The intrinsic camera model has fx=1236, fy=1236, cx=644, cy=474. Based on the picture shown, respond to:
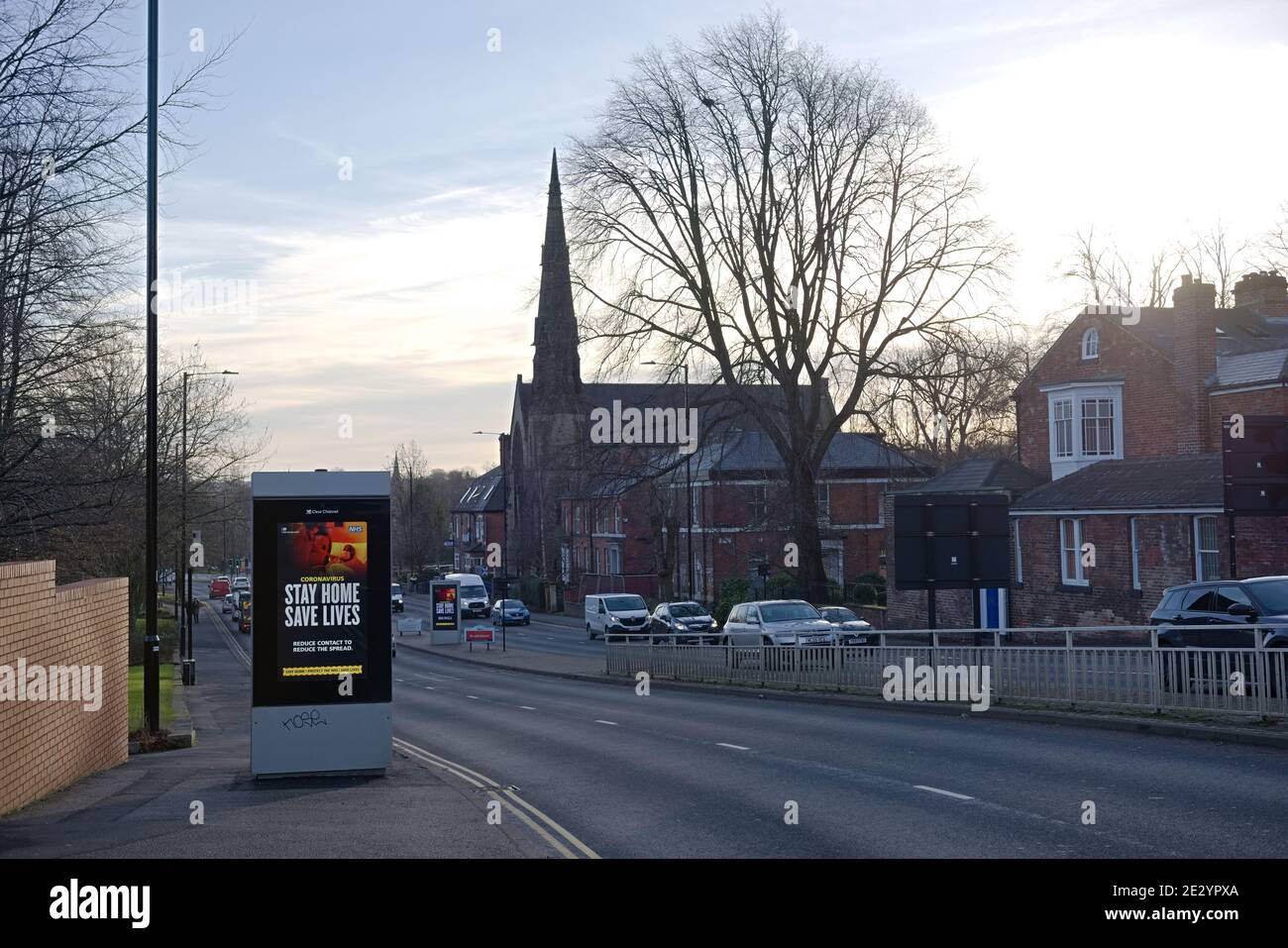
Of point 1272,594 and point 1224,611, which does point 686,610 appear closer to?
point 1224,611

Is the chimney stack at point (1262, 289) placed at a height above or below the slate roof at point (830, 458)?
above

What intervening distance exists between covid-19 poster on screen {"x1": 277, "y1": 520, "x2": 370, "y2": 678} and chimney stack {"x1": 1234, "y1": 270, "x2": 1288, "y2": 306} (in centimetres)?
4224

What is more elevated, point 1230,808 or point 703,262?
point 703,262

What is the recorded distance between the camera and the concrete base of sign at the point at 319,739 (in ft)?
42.8

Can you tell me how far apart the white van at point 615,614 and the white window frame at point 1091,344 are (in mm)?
20769

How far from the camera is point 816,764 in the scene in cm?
1451

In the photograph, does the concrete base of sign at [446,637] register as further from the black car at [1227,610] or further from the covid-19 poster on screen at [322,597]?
the covid-19 poster on screen at [322,597]

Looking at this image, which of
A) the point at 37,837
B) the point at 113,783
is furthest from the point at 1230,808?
the point at 113,783

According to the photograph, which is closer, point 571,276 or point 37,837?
point 37,837

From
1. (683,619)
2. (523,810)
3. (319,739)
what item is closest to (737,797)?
(523,810)

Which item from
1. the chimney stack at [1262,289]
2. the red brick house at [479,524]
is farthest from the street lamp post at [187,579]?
the red brick house at [479,524]
